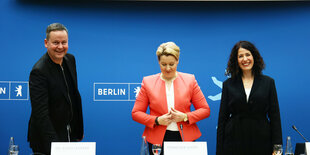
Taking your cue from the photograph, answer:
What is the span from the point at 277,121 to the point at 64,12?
110 inches

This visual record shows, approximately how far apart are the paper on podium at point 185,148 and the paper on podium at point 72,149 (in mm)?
425

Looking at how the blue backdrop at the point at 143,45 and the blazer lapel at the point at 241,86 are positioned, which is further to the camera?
the blue backdrop at the point at 143,45

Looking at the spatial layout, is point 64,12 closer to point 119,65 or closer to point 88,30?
point 88,30

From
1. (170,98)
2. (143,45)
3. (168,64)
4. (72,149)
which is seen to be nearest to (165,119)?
(170,98)

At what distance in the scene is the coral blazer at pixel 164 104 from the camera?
266 cm

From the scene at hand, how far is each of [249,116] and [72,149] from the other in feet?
4.31

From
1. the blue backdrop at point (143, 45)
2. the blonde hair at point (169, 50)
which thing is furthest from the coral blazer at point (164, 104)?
the blue backdrop at point (143, 45)

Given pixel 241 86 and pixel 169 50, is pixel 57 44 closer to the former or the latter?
pixel 169 50

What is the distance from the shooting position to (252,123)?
2566mm

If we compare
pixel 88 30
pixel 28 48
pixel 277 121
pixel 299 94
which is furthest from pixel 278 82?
pixel 28 48

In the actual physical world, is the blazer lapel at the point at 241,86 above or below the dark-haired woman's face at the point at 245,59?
below

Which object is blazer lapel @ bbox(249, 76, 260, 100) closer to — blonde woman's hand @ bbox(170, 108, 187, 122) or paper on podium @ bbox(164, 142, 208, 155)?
blonde woman's hand @ bbox(170, 108, 187, 122)

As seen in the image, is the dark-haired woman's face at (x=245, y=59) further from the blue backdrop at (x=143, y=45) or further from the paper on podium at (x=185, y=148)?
the blue backdrop at (x=143, y=45)

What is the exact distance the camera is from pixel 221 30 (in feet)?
14.2
